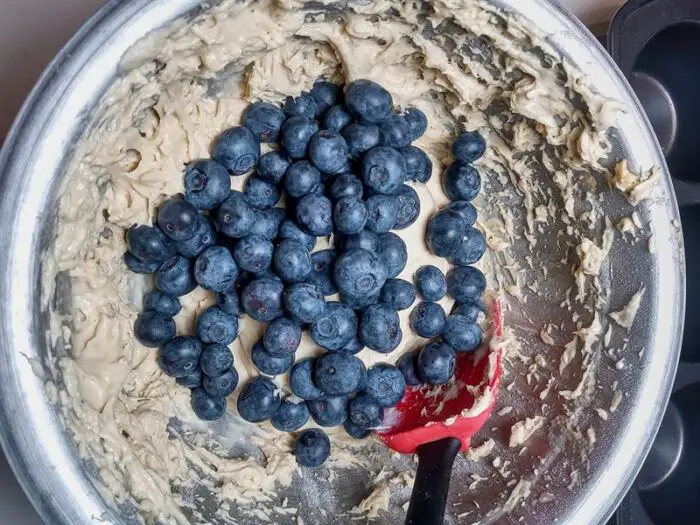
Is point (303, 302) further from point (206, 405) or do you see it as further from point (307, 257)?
point (206, 405)

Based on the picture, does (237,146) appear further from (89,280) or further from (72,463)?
(72,463)

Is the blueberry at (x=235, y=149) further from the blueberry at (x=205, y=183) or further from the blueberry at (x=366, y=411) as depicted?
the blueberry at (x=366, y=411)

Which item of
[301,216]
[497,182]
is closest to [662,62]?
[497,182]

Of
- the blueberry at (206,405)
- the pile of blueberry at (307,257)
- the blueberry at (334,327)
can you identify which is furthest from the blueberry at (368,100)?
the blueberry at (206,405)

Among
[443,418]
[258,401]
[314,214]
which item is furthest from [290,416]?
[314,214]

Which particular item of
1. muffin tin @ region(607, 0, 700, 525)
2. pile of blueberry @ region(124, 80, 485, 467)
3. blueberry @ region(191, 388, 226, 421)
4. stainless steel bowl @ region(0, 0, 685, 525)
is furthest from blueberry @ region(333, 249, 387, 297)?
muffin tin @ region(607, 0, 700, 525)

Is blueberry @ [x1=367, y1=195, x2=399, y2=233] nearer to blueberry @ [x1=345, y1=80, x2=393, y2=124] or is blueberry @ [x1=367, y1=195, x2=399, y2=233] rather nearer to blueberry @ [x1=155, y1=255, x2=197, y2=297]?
blueberry @ [x1=345, y1=80, x2=393, y2=124]

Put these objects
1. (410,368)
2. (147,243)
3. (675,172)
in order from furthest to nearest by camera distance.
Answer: (675,172) → (410,368) → (147,243)
